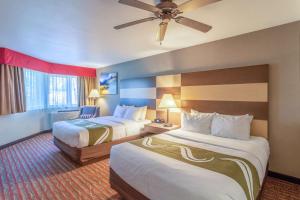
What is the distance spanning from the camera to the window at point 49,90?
4951 millimetres

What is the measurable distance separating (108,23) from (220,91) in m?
2.23

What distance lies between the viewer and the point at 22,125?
4590 mm

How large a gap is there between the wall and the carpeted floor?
0.63 meters

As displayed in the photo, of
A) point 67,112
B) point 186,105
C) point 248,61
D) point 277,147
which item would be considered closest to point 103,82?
point 67,112

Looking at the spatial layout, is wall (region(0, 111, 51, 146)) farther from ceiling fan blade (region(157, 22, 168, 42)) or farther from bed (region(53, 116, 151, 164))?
ceiling fan blade (region(157, 22, 168, 42))

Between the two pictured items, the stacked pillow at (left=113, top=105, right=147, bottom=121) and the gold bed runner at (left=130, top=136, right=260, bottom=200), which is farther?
the stacked pillow at (left=113, top=105, right=147, bottom=121)

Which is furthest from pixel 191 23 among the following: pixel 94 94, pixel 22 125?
pixel 22 125

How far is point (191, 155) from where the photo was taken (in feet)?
6.18

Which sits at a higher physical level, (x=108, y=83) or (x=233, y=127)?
(x=108, y=83)

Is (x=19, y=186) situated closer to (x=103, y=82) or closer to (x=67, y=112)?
(x=67, y=112)

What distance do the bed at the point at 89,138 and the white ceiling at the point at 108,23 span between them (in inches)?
68.0

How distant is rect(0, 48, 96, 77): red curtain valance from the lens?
3.87 metres

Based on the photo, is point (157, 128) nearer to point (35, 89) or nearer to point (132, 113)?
point (132, 113)

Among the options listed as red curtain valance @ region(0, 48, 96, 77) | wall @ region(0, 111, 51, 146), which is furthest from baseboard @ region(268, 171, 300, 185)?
red curtain valance @ region(0, 48, 96, 77)
